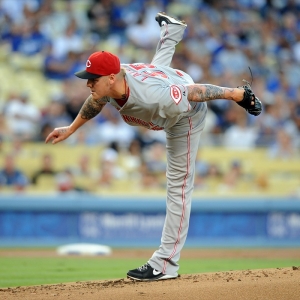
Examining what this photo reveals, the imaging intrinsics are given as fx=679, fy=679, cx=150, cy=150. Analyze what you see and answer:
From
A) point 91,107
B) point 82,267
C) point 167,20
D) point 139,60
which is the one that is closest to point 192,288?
point 91,107

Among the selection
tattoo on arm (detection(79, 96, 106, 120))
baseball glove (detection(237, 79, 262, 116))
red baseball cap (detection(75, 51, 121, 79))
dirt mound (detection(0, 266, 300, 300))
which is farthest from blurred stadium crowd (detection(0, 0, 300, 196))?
baseball glove (detection(237, 79, 262, 116))

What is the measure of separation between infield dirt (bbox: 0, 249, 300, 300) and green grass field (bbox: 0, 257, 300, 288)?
49.1 inches

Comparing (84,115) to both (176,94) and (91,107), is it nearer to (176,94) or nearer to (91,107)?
(91,107)

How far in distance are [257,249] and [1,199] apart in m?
4.51

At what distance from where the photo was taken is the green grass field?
7.57m

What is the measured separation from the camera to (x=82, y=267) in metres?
8.81

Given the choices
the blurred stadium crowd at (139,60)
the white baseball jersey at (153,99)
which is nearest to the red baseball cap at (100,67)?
the white baseball jersey at (153,99)

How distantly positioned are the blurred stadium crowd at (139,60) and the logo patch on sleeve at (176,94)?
6703 millimetres

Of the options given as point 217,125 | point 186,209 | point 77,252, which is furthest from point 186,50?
point 186,209

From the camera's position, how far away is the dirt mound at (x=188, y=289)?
536 cm

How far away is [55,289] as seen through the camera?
5.88 meters

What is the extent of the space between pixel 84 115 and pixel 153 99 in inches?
39.7

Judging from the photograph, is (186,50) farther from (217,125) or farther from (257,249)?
(257,249)

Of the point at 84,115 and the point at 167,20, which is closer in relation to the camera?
the point at 84,115
